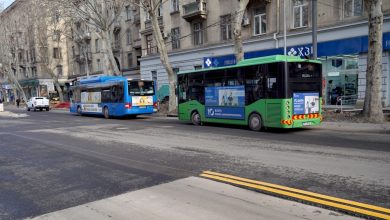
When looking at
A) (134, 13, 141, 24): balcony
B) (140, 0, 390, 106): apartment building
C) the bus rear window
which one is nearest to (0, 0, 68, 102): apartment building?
(134, 13, 141, 24): balcony

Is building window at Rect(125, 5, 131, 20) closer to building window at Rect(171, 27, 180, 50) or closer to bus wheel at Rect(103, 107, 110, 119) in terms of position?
building window at Rect(171, 27, 180, 50)

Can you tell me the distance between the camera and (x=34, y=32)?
5178 centimetres

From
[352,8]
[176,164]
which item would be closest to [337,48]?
[352,8]

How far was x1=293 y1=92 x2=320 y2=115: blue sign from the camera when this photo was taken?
13.6 metres

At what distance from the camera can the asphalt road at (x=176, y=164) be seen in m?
5.89

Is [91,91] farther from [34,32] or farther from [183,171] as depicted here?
[34,32]

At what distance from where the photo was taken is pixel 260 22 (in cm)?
2658

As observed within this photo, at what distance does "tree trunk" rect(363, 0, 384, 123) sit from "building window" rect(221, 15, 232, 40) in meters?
14.5

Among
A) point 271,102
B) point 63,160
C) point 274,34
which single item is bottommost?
point 63,160

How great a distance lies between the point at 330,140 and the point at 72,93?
2655 centimetres

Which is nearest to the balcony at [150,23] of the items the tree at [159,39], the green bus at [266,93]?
the tree at [159,39]

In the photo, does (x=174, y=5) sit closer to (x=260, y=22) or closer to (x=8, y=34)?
(x=260, y=22)

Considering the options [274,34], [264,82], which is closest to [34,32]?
[274,34]

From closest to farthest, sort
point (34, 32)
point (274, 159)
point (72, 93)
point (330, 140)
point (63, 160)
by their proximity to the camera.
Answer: point (274, 159), point (63, 160), point (330, 140), point (72, 93), point (34, 32)
